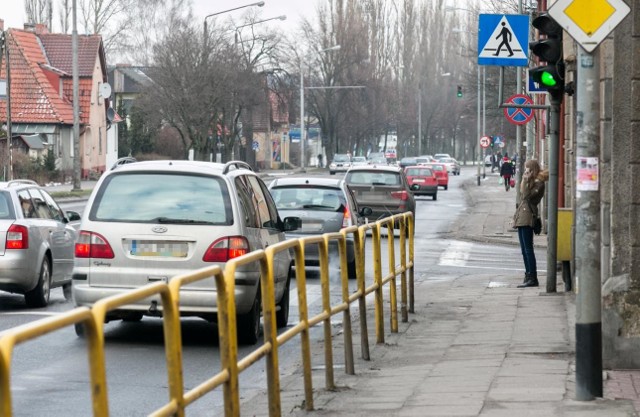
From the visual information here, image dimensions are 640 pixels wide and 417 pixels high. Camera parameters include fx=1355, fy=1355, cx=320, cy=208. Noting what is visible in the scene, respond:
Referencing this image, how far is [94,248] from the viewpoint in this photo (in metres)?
11.9

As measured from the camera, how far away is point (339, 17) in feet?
368

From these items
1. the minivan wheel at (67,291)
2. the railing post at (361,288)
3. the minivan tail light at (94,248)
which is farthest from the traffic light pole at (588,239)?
the minivan wheel at (67,291)

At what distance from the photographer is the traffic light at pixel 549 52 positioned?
35.8 feet

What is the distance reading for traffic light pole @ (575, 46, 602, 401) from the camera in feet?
27.6

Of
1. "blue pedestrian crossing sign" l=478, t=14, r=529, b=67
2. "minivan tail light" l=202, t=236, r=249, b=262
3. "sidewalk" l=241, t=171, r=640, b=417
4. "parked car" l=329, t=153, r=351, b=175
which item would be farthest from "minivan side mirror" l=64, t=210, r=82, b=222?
"parked car" l=329, t=153, r=351, b=175

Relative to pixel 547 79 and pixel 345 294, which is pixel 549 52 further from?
pixel 547 79

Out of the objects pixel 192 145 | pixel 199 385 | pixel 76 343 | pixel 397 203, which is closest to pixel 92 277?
pixel 199 385

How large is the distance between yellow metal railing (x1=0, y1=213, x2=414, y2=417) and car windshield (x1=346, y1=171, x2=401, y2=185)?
68.2ft

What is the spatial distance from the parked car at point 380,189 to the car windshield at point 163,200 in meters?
20.4

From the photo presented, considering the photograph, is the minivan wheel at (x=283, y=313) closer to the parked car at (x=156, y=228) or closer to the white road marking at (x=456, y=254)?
the parked car at (x=156, y=228)

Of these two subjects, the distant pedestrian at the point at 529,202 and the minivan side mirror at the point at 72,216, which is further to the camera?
the distant pedestrian at the point at 529,202

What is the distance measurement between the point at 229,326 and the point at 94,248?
5831 millimetres

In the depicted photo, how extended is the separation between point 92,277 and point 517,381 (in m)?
4.23

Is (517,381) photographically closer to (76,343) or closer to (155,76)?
(76,343)
